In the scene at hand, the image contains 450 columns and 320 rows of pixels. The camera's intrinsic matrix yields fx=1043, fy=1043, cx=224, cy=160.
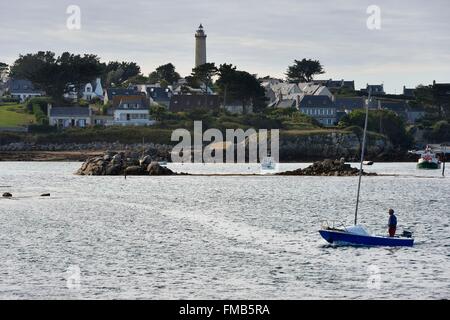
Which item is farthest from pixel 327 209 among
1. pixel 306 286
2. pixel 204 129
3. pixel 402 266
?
pixel 204 129

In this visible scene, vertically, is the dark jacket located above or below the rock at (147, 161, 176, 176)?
above

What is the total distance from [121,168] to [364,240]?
81.0m

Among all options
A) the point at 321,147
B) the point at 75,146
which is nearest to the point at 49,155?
the point at 75,146

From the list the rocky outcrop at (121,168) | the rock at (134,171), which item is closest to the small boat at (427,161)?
the rocky outcrop at (121,168)

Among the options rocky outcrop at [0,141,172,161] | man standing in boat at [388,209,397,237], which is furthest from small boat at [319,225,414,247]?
rocky outcrop at [0,141,172,161]

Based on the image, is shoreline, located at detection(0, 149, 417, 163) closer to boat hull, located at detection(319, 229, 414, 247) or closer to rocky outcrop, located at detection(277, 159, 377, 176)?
rocky outcrop, located at detection(277, 159, 377, 176)

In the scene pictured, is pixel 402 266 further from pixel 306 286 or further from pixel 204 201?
pixel 204 201

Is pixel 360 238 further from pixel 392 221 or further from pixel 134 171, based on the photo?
pixel 134 171

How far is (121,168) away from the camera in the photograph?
140 m

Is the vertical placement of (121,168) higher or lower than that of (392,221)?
lower

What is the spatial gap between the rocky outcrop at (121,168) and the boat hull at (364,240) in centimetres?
7712

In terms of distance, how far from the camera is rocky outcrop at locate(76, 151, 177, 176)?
139m

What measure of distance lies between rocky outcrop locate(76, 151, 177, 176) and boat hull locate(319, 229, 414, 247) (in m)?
77.1
